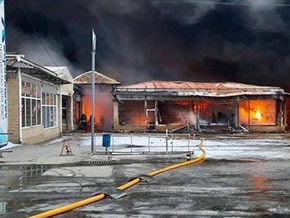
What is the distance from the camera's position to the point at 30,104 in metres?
19.3

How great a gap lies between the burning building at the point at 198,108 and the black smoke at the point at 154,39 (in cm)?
639

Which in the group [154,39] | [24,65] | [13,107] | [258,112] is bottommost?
[258,112]

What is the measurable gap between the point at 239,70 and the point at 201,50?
3.95 m

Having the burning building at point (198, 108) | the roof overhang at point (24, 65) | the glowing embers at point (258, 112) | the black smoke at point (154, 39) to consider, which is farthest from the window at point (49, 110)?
the black smoke at point (154, 39)

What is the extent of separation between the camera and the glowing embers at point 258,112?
32.1 m

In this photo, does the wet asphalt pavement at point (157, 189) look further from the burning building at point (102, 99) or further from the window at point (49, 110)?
the burning building at point (102, 99)

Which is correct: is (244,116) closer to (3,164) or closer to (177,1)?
(177,1)

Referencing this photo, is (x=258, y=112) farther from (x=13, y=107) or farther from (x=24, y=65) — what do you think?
(x=24, y=65)

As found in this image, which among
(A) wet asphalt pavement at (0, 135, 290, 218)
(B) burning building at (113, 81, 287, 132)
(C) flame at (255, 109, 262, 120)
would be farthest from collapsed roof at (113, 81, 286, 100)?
(A) wet asphalt pavement at (0, 135, 290, 218)

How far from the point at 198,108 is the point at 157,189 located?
78.3 feet

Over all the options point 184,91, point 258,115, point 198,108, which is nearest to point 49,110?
point 184,91

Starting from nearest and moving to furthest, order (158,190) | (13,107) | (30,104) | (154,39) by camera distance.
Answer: (158,190) → (13,107) → (30,104) → (154,39)

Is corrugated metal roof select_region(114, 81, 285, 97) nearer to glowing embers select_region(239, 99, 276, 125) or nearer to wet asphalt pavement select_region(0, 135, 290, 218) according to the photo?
glowing embers select_region(239, 99, 276, 125)

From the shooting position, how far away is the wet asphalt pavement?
20.0 feet
